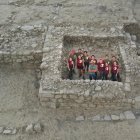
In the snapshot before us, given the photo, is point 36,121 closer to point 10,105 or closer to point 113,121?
point 10,105

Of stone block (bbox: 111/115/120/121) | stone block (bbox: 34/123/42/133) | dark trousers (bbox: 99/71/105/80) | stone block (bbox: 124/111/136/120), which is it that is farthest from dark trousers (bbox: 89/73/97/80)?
stone block (bbox: 34/123/42/133)

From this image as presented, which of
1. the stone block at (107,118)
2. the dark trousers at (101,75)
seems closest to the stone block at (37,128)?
the stone block at (107,118)

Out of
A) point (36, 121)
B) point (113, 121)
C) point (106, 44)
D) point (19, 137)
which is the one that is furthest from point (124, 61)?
point (19, 137)

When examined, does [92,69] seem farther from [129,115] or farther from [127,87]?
[129,115]

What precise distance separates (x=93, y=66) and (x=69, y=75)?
1240 mm

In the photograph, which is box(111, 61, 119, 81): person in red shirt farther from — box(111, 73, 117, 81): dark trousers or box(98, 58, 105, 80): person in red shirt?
box(98, 58, 105, 80): person in red shirt

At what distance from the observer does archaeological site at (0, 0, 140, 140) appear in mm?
11156

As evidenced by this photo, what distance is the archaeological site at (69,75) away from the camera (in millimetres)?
11156

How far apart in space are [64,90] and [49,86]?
0.64 meters

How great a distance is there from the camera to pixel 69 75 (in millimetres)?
12609

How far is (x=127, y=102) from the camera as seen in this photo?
11359mm

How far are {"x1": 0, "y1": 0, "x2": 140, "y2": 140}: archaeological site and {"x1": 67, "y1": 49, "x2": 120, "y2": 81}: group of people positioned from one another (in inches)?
1.6

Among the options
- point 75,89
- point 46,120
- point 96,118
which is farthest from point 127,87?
point 46,120

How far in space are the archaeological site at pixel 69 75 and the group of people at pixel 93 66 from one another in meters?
0.04
